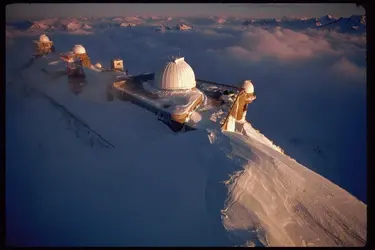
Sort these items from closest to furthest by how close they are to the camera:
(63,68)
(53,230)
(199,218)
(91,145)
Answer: (199,218) < (53,230) < (91,145) < (63,68)

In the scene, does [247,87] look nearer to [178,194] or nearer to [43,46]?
[178,194]

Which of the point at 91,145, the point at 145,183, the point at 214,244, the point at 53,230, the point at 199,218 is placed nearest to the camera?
the point at 214,244

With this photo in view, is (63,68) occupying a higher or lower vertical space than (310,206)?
higher

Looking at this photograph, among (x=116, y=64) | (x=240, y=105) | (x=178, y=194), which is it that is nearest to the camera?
(x=178, y=194)

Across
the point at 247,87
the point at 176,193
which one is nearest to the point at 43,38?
the point at 247,87

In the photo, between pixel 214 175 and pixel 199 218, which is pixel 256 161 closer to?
pixel 214 175

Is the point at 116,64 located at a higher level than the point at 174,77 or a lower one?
lower

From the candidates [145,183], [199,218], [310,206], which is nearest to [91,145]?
[145,183]

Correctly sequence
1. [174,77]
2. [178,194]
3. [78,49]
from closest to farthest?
1. [178,194]
2. [174,77]
3. [78,49]
